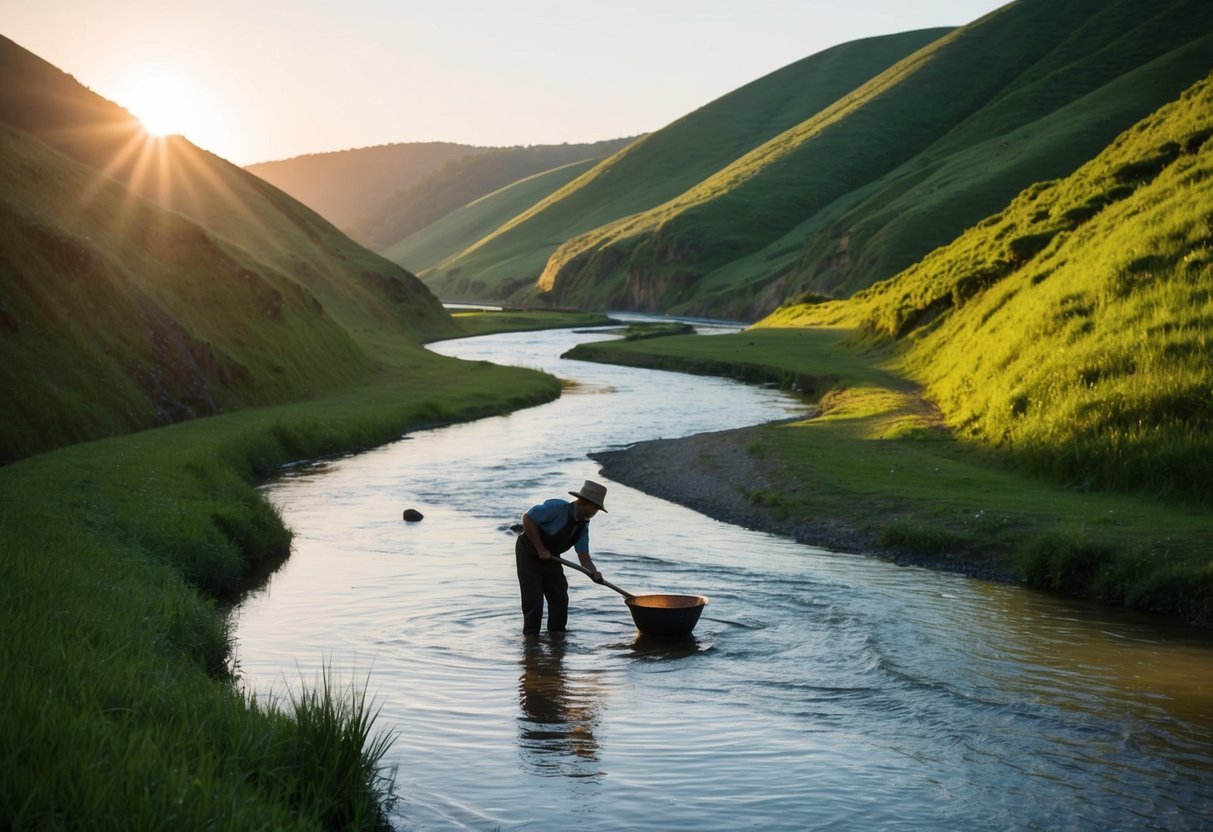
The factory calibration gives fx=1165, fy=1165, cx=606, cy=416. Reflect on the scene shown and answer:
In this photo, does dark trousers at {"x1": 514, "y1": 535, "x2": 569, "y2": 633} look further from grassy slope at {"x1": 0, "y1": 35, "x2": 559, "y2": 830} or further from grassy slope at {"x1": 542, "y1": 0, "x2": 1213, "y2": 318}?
grassy slope at {"x1": 542, "y1": 0, "x2": 1213, "y2": 318}

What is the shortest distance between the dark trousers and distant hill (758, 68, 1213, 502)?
14.1 m

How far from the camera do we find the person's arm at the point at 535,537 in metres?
17.5

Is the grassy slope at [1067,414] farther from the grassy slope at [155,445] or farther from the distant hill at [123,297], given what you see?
the distant hill at [123,297]

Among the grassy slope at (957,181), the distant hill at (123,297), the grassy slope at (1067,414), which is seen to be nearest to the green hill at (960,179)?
the grassy slope at (957,181)

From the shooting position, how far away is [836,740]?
13.8 meters

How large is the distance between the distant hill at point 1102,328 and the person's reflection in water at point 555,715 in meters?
15.0

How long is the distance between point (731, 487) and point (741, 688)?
16.3 metres

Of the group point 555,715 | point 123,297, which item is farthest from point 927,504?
point 123,297

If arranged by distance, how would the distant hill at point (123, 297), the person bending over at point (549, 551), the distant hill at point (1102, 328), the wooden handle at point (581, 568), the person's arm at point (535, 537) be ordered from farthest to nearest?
1. the distant hill at point (123, 297)
2. the distant hill at point (1102, 328)
3. the person bending over at point (549, 551)
4. the person's arm at point (535, 537)
5. the wooden handle at point (581, 568)

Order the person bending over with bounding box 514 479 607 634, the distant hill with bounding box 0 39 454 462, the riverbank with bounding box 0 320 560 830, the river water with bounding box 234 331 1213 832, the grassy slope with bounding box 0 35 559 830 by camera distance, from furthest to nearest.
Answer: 1. the distant hill with bounding box 0 39 454 462
2. the person bending over with bounding box 514 479 607 634
3. the river water with bounding box 234 331 1213 832
4. the grassy slope with bounding box 0 35 559 830
5. the riverbank with bounding box 0 320 560 830

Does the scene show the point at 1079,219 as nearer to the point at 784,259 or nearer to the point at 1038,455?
the point at 1038,455

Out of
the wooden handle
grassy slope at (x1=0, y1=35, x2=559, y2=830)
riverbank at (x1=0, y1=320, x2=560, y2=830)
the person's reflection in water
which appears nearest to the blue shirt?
the wooden handle

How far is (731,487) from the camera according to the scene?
31.9 meters

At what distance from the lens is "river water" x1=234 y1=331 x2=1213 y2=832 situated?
11.9m
